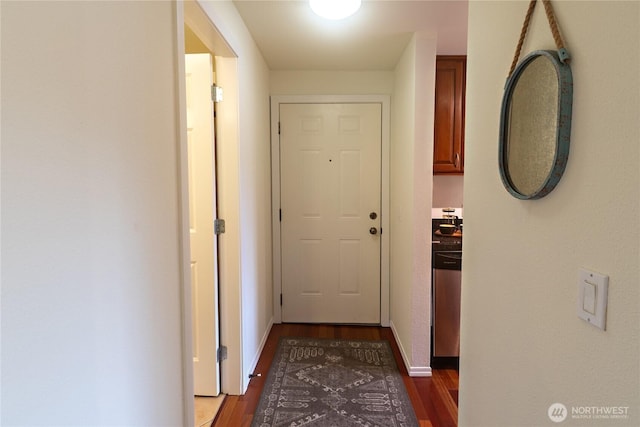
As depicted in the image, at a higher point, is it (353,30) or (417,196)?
(353,30)

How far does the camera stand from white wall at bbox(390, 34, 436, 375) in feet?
7.59

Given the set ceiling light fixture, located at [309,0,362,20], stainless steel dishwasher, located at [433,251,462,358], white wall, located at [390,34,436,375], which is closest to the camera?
ceiling light fixture, located at [309,0,362,20]

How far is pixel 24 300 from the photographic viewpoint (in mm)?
645

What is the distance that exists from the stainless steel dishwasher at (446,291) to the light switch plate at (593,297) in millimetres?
1708

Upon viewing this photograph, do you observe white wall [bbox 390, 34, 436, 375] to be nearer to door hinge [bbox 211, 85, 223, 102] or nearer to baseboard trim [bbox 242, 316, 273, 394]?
baseboard trim [bbox 242, 316, 273, 394]

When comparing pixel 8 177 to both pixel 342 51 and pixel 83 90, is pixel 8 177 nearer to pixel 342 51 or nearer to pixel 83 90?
pixel 83 90

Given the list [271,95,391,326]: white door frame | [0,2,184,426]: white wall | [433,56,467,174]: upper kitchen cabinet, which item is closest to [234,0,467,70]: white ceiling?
[433,56,467,174]: upper kitchen cabinet

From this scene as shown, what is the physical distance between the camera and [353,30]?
2.26 metres

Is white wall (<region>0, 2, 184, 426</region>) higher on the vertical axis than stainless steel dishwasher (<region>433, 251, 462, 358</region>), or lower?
higher

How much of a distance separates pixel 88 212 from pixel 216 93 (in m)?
1.34

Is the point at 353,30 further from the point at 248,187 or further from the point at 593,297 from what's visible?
the point at 593,297

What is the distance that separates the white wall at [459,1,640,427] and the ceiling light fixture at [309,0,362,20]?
79 cm

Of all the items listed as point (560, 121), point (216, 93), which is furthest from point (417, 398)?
point (216, 93)

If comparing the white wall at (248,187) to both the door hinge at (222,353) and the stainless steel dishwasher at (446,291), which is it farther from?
the stainless steel dishwasher at (446,291)
